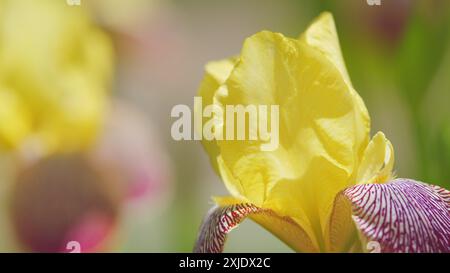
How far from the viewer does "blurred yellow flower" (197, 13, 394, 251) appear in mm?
754

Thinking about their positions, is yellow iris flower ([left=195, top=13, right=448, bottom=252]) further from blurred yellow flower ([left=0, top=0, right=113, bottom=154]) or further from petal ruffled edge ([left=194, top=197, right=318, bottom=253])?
blurred yellow flower ([left=0, top=0, right=113, bottom=154])

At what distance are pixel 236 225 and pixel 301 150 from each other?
98mm

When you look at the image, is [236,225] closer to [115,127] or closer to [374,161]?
[374,161]

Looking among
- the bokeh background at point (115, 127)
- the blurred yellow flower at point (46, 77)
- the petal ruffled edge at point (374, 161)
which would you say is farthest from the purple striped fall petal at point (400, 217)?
the blurred yellow flower at point (46, 77)

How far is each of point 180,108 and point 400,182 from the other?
0.70 m

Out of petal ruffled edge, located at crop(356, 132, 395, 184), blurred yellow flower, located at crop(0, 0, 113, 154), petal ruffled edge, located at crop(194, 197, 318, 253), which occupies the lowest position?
petal ruffled edge, located at crop(194, 197, 318, 253)

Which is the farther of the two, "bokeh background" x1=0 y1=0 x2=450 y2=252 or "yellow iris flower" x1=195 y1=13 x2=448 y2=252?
"bokeh background" x1=0 y1=0 x2=450 y2=252

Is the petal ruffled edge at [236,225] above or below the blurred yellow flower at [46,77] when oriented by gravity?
below

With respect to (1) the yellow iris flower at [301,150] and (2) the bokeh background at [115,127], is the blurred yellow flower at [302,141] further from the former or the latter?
(2) the bokeh background at [115,127]

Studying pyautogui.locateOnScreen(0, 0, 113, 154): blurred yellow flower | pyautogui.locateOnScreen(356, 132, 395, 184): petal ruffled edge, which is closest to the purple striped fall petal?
pyautogui.locateOnScreen(356, 132, 395, 184): petal ruffled edge

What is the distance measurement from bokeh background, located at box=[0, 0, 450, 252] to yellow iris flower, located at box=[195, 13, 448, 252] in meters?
0.36

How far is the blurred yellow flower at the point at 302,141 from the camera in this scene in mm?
754

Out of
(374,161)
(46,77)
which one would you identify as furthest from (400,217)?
(46,77)

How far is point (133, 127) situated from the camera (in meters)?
1.46
